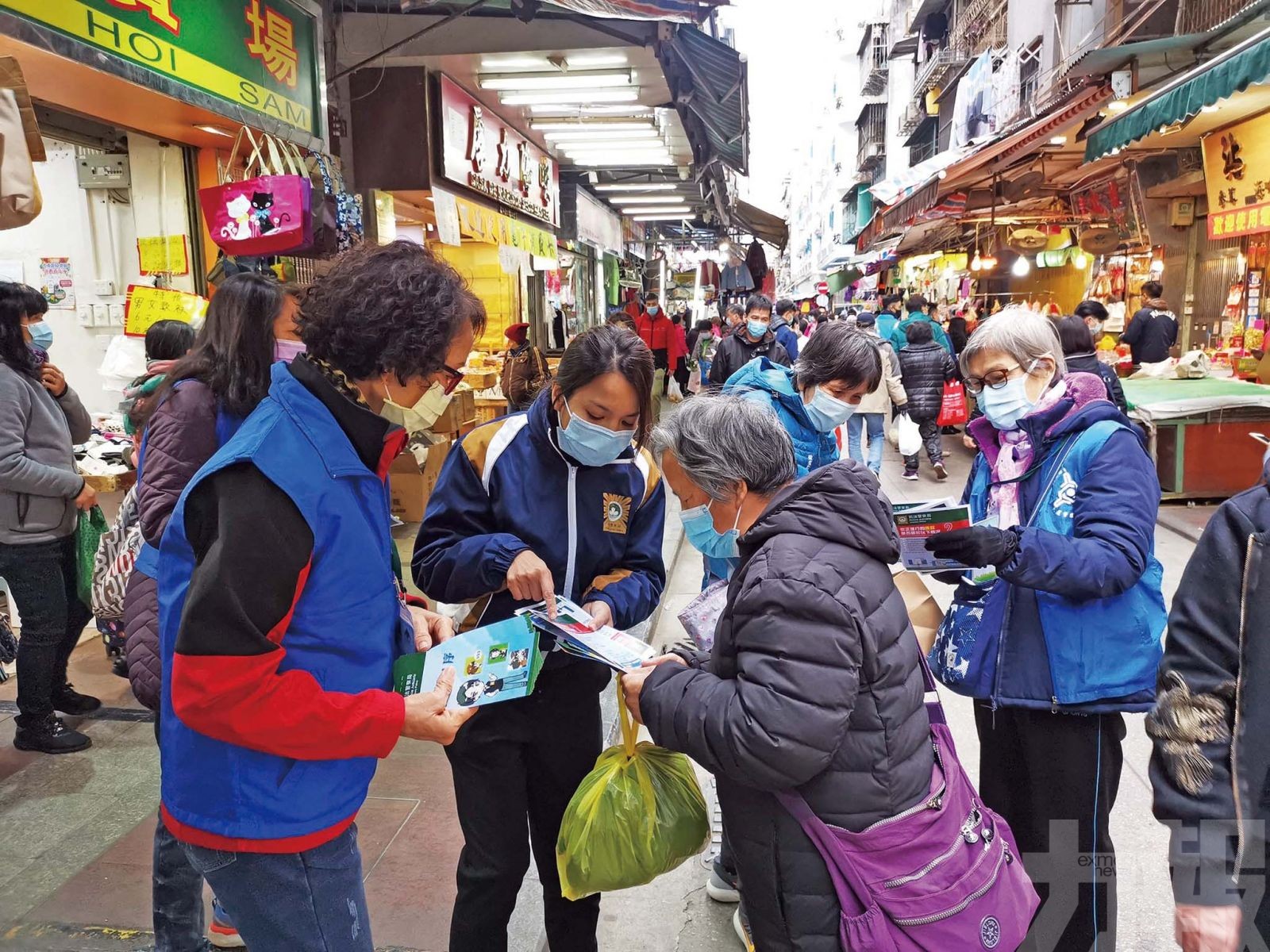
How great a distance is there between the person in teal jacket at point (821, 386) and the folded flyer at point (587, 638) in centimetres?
180

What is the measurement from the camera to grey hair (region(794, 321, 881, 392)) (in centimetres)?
364

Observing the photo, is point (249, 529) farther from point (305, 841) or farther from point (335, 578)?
point (305, 841)

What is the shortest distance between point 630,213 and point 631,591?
19.3 m

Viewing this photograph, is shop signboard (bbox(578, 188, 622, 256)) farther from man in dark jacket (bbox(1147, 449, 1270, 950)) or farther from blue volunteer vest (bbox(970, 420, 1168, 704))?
man in dark jacket (bbox(1147, 449, 1270, 950))

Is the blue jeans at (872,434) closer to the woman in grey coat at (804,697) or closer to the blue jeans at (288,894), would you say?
the woman in grey coat at (804,697)

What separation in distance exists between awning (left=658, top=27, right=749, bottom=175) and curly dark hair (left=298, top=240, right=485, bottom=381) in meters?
5.19

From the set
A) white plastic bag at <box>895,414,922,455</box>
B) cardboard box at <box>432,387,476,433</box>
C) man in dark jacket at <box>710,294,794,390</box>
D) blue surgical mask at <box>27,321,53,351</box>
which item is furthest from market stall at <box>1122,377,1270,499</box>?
blue surgical mask at <box>27,321,53,351</box>

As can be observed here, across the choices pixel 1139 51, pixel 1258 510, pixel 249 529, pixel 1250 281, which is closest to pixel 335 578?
pixel 249 529

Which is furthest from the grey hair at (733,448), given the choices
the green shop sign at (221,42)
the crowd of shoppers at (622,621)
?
the green shop sign at (221,42)

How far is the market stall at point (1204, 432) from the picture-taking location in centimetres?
808

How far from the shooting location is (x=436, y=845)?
3.29 m

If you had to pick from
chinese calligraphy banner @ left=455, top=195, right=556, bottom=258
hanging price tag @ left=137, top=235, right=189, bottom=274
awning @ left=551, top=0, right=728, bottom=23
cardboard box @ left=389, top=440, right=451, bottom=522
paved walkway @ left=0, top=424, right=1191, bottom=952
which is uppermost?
awning @ left=551, top=0, right=728, bottom=23

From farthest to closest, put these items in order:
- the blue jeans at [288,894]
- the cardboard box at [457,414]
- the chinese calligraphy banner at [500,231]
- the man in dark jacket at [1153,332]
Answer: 1. the man in dark jacket at [1153,332]
2. the chinese calligraphy banner at [500,231]
3. the cardboard box at [457,414]
4. the blue jeans at [288,894]

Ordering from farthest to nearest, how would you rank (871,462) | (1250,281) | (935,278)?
(935,278) → (1250,281) → (871,462)
